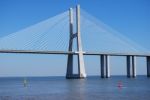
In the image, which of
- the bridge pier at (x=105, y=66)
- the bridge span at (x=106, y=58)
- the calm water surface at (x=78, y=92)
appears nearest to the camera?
the calm water surface at (x=78, y=92)

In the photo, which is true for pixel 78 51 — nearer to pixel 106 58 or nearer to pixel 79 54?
pixel 79 54

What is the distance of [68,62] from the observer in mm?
80938

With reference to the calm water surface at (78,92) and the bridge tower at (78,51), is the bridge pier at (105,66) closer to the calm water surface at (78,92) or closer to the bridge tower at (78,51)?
the bridge tower at (78,51)

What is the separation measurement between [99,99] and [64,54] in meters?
48.3

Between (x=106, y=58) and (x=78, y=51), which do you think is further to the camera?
(x=106, y=58)

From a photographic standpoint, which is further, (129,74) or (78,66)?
(129,74)

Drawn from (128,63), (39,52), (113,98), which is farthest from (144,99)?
(128,63)

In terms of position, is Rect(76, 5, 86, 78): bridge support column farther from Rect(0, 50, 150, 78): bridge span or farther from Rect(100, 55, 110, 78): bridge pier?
Rect(100, 55, 110, 78): bridge pier

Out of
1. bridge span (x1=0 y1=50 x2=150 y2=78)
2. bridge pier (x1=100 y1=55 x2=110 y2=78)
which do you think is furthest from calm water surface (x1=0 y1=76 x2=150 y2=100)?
bridge pier (x1=100 y1=55 x2=110 y2=78)

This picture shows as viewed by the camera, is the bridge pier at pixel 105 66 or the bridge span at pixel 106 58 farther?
the bridge pier at pixel 105 66

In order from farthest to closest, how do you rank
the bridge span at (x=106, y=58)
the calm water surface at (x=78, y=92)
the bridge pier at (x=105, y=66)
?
1. the bridge pier at (x=105, y=66)
2. the bridge span at (x=106, y=58)
3. the calm water surface at (x=78, y=92)

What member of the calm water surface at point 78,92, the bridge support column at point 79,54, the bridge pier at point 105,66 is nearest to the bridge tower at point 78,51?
the bridge support column at point 79,54

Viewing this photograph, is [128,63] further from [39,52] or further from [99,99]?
[99,99]

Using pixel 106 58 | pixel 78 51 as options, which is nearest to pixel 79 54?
pixel 78 51
